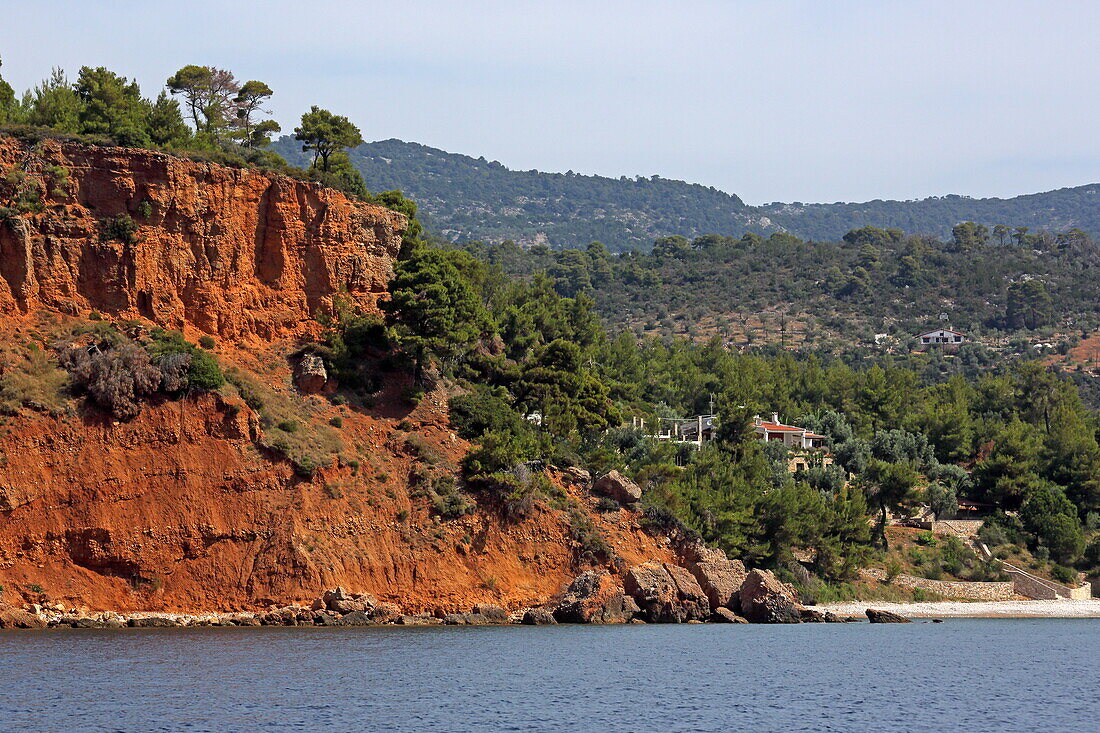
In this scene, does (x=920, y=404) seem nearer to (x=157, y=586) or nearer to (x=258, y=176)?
(x=258, y=176)

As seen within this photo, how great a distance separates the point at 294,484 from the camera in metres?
45.9

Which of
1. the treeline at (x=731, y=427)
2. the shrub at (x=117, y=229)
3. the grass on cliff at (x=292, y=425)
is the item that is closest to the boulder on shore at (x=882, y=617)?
the treeline at (x=731, y=427)

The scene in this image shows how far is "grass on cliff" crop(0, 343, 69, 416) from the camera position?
142ft

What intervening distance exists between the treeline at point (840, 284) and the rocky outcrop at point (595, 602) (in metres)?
79.6

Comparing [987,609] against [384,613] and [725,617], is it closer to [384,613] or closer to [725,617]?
[725,617]

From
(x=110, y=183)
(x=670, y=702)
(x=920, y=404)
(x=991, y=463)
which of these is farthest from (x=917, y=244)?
(x=670, y=702)

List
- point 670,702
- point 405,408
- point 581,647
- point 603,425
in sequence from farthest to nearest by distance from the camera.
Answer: point 603,425 → point 405,408 → point 581,647 → point 670,702

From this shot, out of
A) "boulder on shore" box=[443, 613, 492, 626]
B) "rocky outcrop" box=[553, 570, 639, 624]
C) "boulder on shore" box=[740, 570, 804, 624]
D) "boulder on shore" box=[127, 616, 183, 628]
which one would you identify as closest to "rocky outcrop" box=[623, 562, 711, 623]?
"rocky outcrop" box=[553, 570, 639, 624]

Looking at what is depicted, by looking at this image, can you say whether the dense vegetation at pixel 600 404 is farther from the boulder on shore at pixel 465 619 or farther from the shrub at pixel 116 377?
the boulder on shore at pixel 465 619

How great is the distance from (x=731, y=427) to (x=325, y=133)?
79.8 ft

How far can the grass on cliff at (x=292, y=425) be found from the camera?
1828 inches

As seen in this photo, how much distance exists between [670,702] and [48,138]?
32.0 metres

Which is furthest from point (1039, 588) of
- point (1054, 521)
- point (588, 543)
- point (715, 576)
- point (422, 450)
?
point (422, 450)

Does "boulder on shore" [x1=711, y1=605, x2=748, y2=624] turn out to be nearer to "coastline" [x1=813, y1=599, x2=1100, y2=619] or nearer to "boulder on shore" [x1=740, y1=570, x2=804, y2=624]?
"boulder on shore" [x1=740, y1=570, x2=804, y2=624]
